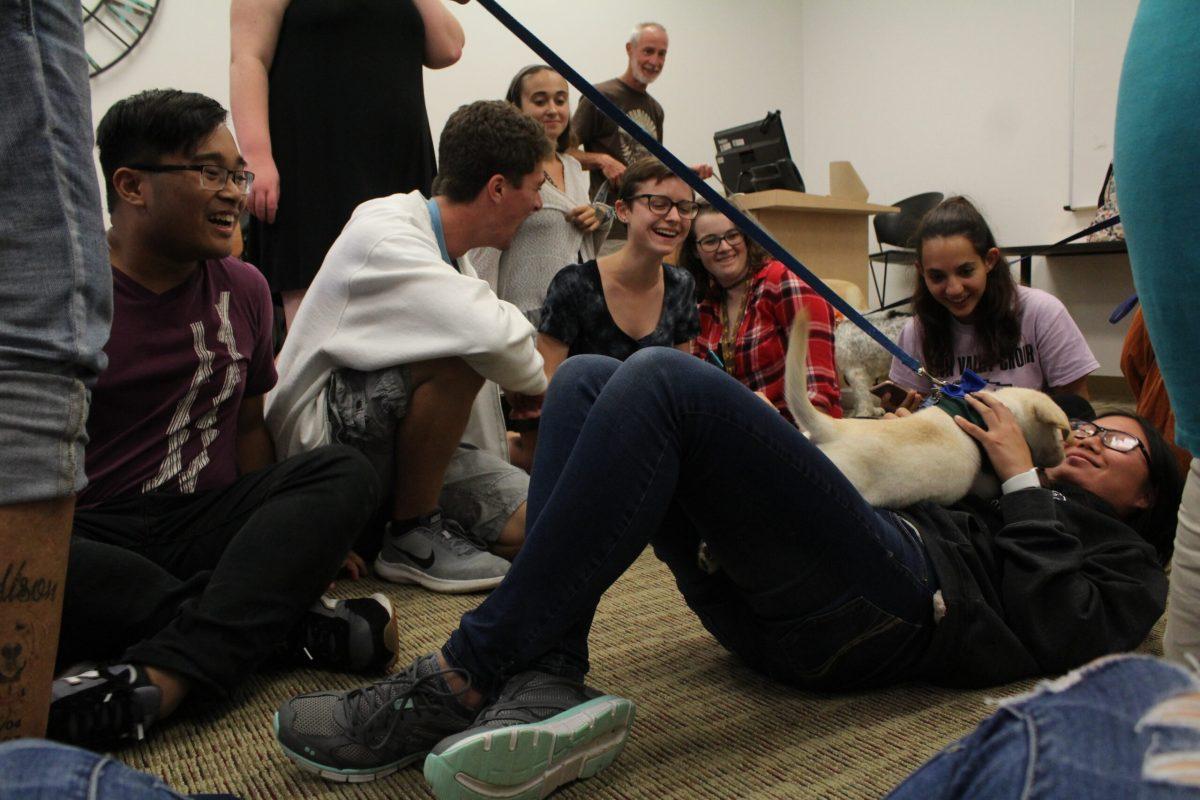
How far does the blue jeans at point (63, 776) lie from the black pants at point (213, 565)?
2.12 feet

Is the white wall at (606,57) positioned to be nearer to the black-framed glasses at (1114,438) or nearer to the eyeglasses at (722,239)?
the eyeglasses at (722,239)

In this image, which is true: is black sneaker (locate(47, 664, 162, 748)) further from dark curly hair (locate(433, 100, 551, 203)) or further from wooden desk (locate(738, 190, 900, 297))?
wooden desk (locate(738, 190, 900, 297))

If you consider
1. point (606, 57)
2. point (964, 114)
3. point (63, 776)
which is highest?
point (606, 57)

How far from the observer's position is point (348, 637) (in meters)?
1.21

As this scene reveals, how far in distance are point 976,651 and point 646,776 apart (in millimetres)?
410

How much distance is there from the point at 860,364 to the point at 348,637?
229 centimetres

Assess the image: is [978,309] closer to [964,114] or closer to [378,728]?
[378,728]

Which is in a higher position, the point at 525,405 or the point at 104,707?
the point at 525,405

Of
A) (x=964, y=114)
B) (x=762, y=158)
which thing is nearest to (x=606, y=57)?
(x=762, y=158)

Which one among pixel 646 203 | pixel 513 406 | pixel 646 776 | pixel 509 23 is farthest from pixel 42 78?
pixel 646 203

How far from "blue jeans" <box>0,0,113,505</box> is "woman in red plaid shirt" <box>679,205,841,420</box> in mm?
1720

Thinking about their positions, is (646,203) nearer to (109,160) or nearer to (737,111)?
(109,160)

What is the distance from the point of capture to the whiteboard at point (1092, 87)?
4.61 meters

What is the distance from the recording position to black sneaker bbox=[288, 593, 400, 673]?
3.98 ft
